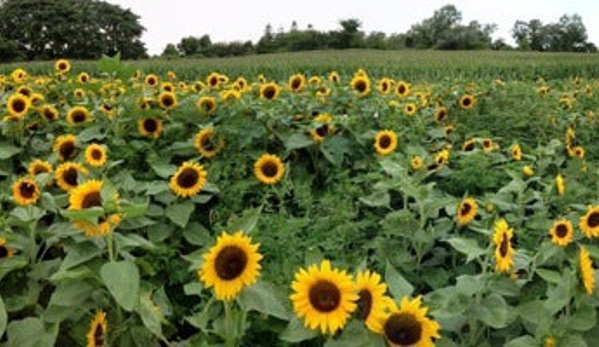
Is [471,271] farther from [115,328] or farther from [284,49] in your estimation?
[284,49]

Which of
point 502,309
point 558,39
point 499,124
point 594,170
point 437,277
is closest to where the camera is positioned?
point 502,309

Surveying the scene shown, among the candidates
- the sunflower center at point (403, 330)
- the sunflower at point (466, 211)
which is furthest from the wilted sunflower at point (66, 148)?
the sunflower center at point (403, 330)

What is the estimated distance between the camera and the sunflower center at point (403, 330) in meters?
1.67

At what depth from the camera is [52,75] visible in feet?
17.4

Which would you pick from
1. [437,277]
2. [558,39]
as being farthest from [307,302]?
[558,39]

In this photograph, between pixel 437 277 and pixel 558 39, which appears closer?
pixel 437 277

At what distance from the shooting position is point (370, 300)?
5.62 feet

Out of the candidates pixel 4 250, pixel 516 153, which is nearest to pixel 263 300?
pixel 4 250

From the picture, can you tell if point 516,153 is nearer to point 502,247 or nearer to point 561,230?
point 561,230

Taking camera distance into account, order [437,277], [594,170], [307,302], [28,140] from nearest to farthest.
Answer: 1. [307,302]
2. [437,277]
3. [28,140]
4. [594,170]

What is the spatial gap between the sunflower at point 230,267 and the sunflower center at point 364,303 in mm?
247

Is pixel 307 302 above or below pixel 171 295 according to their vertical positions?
above

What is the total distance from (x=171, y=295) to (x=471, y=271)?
3.63ft

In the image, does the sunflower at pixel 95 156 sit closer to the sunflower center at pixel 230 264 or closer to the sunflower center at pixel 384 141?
the sunflower center at pixel 384 141
